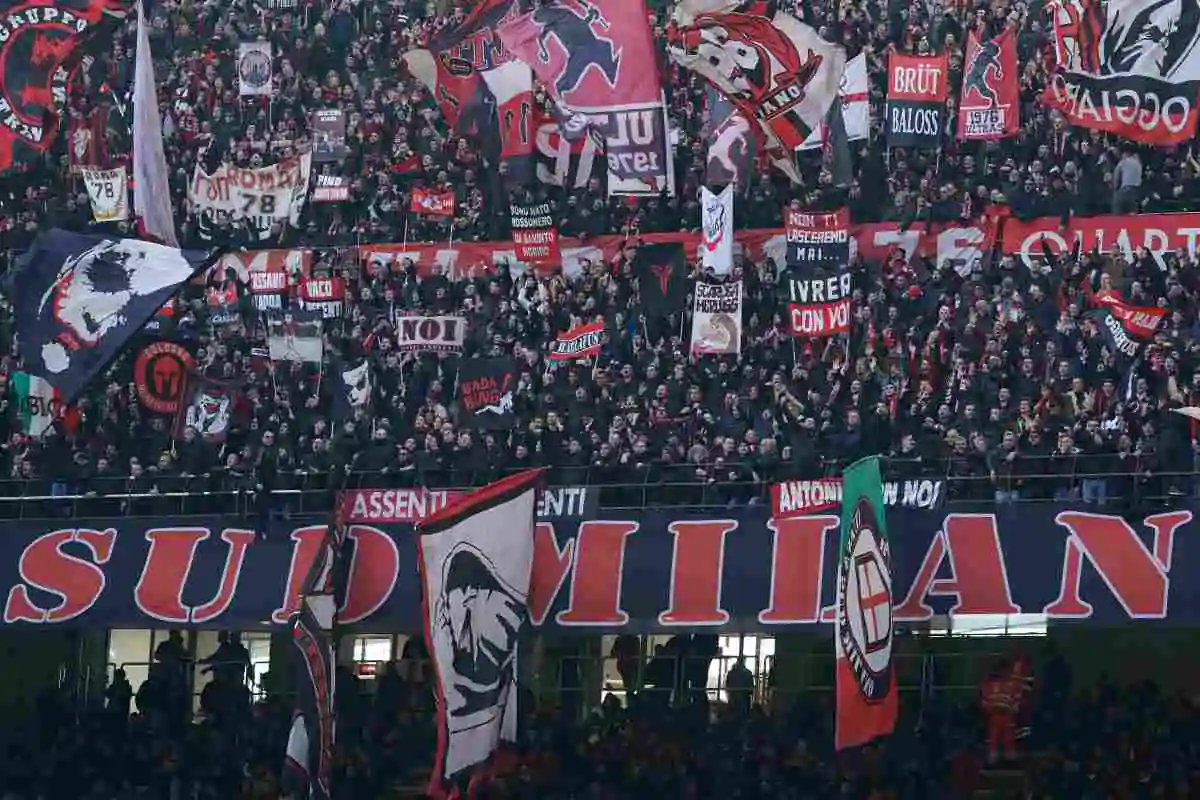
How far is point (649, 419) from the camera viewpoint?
35.5 m

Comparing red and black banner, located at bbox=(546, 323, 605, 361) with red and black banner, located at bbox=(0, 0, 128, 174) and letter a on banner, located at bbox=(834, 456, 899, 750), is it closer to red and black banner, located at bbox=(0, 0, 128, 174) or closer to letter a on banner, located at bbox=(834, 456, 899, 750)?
letter a on banner, located at bbox=(834, 456, 899, 750)

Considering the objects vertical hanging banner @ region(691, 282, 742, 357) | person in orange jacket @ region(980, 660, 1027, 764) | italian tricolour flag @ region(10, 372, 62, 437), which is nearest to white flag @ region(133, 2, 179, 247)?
italian tricolour flag @ region(10, 372, 62, 437)

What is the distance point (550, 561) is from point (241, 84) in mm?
14635

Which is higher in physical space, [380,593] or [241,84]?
[241,84]

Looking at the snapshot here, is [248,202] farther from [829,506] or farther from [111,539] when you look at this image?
[829,506]

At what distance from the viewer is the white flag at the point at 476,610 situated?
3089 centimetres

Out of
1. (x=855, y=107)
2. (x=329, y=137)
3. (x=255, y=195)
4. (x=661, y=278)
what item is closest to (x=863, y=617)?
(x=661, y=278)

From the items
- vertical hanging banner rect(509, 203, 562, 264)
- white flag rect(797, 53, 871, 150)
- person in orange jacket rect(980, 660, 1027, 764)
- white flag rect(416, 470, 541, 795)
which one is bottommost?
person in orange jacket rect(980, 660, 1027, 764)

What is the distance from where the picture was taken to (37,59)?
37.9m

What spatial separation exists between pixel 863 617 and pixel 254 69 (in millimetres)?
19171

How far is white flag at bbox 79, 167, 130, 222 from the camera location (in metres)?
42.9

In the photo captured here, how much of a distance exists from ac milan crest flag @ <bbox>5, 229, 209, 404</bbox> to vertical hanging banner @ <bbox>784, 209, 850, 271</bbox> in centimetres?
780

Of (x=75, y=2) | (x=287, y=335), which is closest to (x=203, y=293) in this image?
(x=287, y=335)

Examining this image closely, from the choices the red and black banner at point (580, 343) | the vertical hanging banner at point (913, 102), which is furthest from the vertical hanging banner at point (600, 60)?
the vertical hanging banner at point (913, 102)
